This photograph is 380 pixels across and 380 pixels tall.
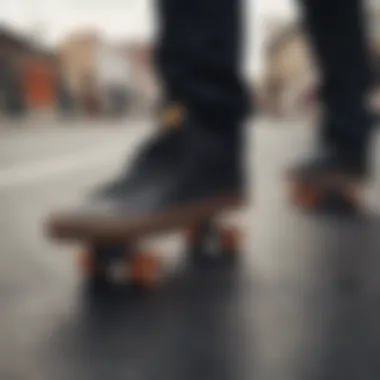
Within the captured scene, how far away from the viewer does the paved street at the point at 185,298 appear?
48cm

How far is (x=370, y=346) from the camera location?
511 mm

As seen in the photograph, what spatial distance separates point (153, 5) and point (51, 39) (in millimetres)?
101

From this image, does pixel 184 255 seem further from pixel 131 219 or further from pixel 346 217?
pixel 346 217

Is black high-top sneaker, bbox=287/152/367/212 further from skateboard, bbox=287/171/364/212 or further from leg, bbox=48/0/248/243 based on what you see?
leg, bbox=48/0/248/243

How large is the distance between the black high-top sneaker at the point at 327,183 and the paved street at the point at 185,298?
7 cm

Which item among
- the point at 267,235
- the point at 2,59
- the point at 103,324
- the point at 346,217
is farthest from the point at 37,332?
the point at 346,217

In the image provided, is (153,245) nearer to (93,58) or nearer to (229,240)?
(229,240)

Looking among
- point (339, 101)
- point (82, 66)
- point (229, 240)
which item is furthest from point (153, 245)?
point (339, 101)

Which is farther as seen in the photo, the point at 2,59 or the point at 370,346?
the point at 2,59

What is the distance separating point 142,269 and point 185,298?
6 centimetres

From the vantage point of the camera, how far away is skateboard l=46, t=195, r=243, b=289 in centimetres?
65

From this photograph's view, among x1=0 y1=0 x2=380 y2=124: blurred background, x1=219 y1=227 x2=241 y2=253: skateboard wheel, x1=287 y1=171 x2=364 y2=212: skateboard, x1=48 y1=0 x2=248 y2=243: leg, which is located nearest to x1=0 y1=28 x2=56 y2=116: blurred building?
x1=0 y1=0 x2=380 y2=124: blurred background

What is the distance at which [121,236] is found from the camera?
0.65 meters

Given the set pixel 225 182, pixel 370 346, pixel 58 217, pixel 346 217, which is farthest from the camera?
pixel 346 217
